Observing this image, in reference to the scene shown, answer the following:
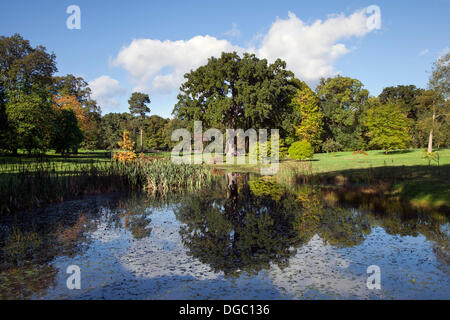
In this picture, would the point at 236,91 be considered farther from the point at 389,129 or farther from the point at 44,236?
the point at 44,236

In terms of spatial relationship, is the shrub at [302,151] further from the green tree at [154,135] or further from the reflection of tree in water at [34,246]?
the green tree at [154,135]

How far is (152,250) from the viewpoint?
7.35 meters

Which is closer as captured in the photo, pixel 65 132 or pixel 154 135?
pixel 65 132

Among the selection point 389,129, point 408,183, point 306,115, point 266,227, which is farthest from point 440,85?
point 266,227

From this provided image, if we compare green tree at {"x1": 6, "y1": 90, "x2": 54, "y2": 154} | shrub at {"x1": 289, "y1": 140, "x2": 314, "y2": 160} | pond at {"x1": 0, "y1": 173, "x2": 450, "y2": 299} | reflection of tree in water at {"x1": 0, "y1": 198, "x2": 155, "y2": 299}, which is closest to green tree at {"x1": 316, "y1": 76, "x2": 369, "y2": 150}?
shrub at {"x1": 289, "y1": 140, "x2": 314, "y2": 160}

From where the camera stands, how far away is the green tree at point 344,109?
55281 millimetres

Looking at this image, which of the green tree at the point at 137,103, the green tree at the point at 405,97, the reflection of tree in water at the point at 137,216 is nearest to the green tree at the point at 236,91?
the reflection of tree in water at the point at 137,216

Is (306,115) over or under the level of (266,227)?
over

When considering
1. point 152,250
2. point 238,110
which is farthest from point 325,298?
point 238,110

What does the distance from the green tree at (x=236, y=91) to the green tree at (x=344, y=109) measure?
17755mm

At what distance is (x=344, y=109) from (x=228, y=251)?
56744 millimetres

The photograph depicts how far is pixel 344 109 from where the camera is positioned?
58.2m

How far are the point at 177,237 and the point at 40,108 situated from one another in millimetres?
28619

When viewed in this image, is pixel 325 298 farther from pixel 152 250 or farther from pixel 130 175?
pixel 130 175
